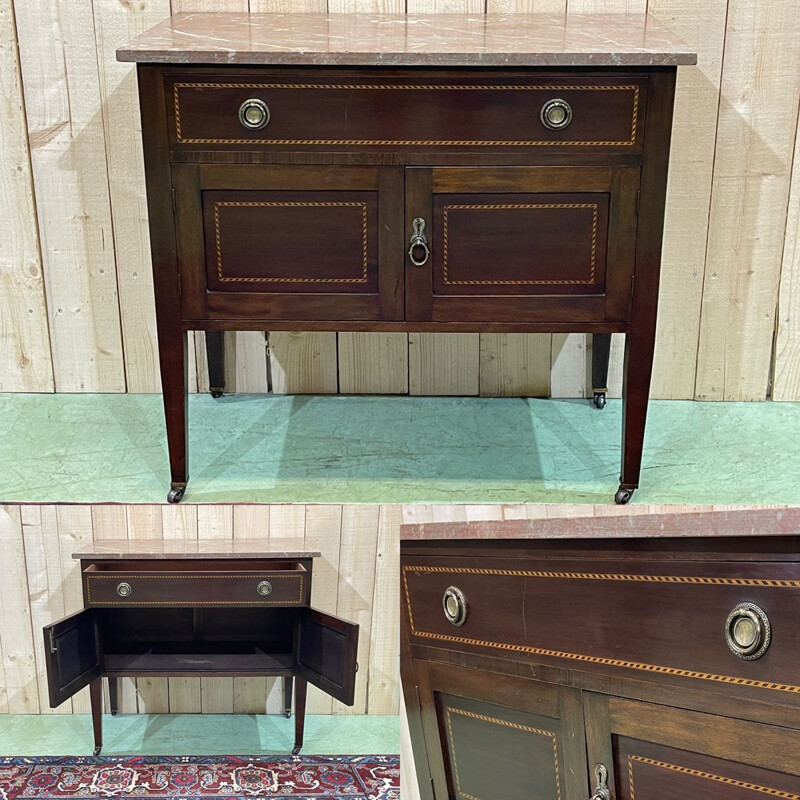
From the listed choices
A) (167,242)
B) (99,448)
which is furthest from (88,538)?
(167,242)

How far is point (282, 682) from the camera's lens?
2.53 metres

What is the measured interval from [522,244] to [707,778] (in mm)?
951

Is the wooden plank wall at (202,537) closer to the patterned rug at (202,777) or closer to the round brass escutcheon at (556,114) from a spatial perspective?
the patterned rug at (202,777)

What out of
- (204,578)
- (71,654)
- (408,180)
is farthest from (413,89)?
(71,654)

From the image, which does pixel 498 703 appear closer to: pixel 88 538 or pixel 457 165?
pixel 457 165

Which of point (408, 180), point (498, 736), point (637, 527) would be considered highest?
point (408, 180)

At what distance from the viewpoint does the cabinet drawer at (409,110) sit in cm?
156

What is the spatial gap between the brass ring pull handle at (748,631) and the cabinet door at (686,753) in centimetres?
9

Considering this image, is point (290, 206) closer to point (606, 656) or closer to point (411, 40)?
point (411, 40)

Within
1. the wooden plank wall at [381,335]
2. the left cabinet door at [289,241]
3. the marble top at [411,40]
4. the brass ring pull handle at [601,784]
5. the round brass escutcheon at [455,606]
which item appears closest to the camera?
the brass ring pull handle at [601,784]

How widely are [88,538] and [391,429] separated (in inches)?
32.4

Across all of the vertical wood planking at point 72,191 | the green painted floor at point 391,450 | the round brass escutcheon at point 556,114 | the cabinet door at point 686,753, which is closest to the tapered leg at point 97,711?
the green painted floor at point 391,450

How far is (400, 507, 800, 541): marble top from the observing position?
893 mm

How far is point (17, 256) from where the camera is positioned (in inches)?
90.5
